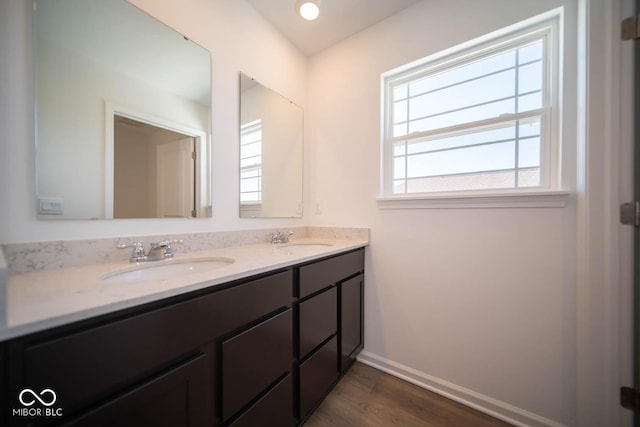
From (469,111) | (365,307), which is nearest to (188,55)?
(469,111)

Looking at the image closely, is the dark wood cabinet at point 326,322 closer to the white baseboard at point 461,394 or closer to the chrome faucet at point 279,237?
the white baseboard at point 461,394

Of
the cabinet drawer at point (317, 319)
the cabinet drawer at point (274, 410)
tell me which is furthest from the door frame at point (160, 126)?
the cabinet drawer at point (274, 410)

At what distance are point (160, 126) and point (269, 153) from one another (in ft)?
2.54

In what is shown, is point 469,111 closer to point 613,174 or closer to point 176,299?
point 613,174

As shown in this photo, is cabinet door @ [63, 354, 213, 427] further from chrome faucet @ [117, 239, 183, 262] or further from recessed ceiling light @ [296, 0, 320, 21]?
recessed ceiling light @ [296, 0, 320, 21]

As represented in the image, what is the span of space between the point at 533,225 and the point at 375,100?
1.33 m

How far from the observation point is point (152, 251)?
109 cm

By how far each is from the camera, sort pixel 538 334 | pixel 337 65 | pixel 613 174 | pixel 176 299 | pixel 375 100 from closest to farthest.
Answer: pixel 176 299, pixel 613 174, pixel 538 334, pixel 375 100, pixel 337 65

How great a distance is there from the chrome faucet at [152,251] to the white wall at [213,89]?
0.24 ft

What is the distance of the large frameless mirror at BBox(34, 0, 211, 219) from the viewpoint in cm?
91

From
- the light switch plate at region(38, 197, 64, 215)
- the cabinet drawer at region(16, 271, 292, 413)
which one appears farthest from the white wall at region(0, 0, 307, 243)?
the cabinet drawer at region(16, 271, 292, 413)

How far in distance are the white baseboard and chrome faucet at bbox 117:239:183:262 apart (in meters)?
1.59

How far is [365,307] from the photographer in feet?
5.97

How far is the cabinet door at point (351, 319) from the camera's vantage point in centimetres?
152
